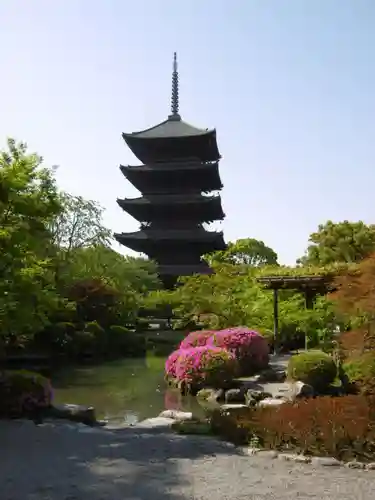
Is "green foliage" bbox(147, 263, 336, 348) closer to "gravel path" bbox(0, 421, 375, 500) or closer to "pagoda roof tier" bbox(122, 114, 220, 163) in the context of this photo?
"gravel path" bbox(0, 421, 375, 500)

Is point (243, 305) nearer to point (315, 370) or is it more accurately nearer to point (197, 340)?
point (197, 340)

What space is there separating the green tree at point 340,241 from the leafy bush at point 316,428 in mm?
27346

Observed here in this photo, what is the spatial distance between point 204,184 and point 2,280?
34370 mm

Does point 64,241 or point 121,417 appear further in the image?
point 64,241

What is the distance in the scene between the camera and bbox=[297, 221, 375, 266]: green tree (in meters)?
35.3

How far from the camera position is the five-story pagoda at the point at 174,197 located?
41500 mm

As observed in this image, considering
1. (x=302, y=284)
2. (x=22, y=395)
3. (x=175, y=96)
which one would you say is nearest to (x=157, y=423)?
(x=22, y=395)

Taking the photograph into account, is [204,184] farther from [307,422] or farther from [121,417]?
[307,422]

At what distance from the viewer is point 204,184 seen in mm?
43062

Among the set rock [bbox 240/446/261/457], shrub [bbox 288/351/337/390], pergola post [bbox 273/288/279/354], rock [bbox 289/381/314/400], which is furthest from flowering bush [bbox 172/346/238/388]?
rock [bbox 240/446/261/457]

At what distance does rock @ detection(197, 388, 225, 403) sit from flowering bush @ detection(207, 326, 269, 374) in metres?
2.19

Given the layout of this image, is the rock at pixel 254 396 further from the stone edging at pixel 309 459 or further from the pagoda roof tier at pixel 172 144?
the pagoda roof tier at pixel 172 144

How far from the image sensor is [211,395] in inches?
547

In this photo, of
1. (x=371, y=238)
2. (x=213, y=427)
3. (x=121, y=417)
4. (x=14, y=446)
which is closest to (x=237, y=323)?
(x=121, y=417)
